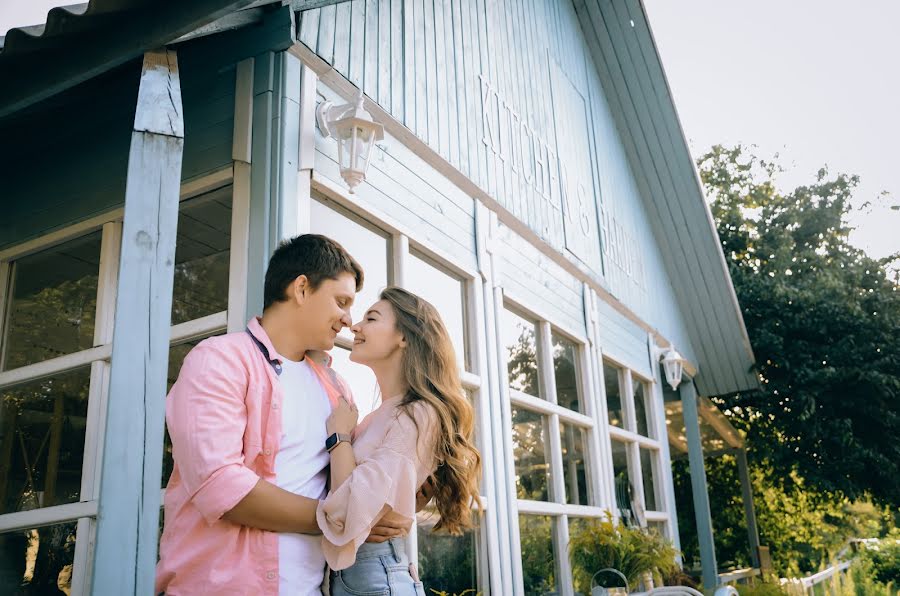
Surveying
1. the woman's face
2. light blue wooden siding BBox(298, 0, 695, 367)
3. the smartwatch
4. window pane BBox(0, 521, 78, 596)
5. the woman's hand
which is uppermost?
light blue wooden siding BBox(298, 0, 695, 367)

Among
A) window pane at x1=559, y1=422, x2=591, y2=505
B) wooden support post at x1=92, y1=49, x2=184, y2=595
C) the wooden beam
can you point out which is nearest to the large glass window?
window pane at x1=559, y1=422, x2=591, y2=505

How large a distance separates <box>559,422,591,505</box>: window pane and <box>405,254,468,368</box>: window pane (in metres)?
1.53

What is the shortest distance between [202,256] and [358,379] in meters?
0.83

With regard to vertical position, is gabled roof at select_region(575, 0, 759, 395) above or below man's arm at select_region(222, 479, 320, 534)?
above

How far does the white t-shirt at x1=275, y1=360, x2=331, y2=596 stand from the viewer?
2020 mm

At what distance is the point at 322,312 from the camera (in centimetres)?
236

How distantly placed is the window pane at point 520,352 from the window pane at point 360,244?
48.5 inches

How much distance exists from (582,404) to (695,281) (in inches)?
158

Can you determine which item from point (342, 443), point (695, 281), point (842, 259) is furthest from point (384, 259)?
point (842, 259)

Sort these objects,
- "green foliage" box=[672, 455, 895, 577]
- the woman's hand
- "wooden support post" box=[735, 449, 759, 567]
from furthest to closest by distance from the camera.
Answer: "green foliage" box=[672, 455, 895, 577] < "wooden support post" box=[735, 449, 759, 567] < the woman's hand

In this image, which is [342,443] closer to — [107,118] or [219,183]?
[219,183]

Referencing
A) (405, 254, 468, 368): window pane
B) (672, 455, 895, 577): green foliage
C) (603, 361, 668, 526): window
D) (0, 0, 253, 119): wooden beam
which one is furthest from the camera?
(672, 455, 895, 577): green foliage

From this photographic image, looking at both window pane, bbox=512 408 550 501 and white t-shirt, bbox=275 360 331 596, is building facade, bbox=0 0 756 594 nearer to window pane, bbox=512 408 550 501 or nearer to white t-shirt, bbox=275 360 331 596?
window pane, bbox=512 408 550 501

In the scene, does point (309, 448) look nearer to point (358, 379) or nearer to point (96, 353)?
point (358, 379)
